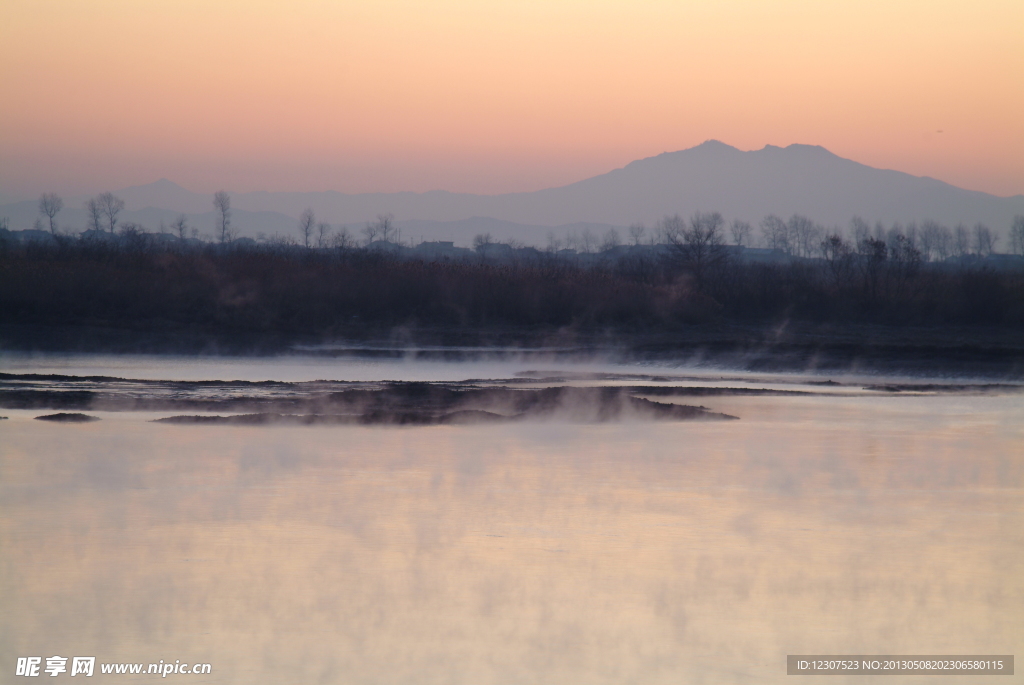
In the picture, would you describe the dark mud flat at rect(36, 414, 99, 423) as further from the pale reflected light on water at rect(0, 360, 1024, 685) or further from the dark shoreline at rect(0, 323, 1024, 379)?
the dark shoreline at rect(0, 323, 1024, 379)

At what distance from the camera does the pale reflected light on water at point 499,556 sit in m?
6.56

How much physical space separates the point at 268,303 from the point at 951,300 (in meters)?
26.5

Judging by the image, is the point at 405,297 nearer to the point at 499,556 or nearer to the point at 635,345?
the point at 635,345

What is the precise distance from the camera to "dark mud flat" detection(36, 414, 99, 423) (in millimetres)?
15205

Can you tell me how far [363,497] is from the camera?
10.3 m

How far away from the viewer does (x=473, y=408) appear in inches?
694

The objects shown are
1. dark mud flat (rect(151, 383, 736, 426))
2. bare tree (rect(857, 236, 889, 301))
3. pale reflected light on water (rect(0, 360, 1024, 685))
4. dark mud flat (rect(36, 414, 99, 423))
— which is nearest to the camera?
pale reflected light on water (rect(0, 360, 1024, 685))

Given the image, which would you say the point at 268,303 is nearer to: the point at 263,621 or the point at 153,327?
the point at 153,327

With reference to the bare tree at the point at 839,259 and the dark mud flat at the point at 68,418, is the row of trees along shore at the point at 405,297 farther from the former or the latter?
the dark mud flat at the point at 68,418

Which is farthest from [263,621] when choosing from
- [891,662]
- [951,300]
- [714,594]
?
[951,300]

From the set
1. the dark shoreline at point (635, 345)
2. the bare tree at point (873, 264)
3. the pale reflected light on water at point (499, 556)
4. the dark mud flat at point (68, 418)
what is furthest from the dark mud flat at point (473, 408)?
the bare tree at point (873, 264)

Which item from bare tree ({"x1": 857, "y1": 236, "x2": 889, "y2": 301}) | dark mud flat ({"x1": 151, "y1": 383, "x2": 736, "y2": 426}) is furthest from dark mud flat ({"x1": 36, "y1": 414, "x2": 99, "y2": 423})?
bare tree ({"x1": 857, "y1": 236, "x2": 889, "y2": 301})

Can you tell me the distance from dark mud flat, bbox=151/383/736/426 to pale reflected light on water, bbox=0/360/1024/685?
2.06 metres

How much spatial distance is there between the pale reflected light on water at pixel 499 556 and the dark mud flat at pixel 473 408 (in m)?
2.06
